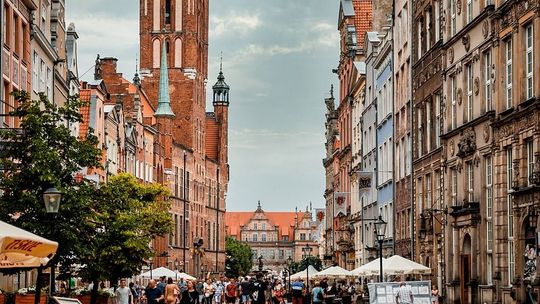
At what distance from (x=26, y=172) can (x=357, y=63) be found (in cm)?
4389

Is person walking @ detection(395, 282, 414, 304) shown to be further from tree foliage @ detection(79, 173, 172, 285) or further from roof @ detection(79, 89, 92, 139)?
roof @ detection(79, 89, 92, 139)

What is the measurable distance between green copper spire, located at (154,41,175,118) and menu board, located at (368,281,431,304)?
3722 inches

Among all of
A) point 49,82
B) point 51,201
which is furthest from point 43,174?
point 49,82

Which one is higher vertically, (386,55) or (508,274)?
(386,55)

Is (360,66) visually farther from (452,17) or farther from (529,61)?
(529,61)

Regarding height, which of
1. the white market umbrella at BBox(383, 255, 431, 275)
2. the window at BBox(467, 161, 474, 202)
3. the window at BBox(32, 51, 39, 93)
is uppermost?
the window at BBox(32, 51, 39, 93)

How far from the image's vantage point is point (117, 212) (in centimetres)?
3659

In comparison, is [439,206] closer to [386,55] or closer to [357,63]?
[386,55]

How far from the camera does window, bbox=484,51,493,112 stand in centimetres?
3338

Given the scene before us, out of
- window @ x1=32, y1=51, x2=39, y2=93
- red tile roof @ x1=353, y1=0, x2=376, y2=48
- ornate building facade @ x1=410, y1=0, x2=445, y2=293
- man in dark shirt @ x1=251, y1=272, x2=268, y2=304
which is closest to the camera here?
ornate building facade @ x1=410, y1=0, x2=445, y2=293

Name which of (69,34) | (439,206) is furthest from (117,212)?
(69,34)

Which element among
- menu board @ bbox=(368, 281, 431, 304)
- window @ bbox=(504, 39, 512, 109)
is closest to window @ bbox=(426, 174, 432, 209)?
window @ bbox=(504, 39, 512, 109)

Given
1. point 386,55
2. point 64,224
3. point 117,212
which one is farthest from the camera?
point 386,55

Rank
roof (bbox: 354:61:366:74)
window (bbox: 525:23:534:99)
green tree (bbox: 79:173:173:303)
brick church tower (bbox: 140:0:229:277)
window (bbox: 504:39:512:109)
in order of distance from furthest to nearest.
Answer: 1. brick church tower (bbox: 140:0:229:277)
2. roof (bbox: 354:61:366:74)
3. green tree (bbox: 79:173:173:303)
4. window (bbox: 504:39:512:109)
5. window (bbox: 525:23:534:99)
